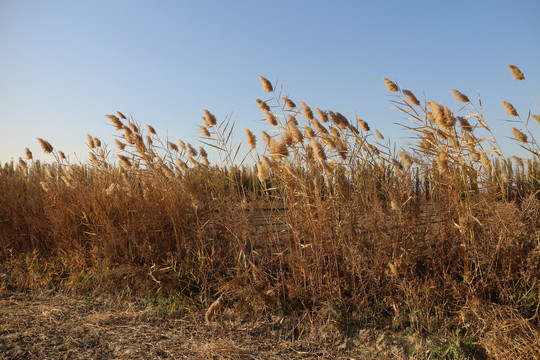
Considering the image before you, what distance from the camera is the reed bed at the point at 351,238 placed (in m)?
2.95

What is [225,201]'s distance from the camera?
386 cm

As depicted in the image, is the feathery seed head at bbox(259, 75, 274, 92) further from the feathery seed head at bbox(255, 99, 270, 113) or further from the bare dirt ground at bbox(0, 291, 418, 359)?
the bare dirt ground at bbox(0, 291, 418, 359)

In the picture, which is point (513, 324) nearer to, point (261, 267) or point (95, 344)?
point (261, 267)

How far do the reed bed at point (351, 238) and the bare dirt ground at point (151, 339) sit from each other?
148 mm

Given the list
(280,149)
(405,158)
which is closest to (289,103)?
(280,149)

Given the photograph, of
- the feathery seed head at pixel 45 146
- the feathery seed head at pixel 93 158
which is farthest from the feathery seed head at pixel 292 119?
the feathery seed head at pixel 45 146

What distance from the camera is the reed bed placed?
295 centimetres

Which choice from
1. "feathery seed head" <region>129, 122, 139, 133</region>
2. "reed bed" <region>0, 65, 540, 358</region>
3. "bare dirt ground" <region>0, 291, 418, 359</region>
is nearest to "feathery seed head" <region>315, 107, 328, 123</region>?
"reed bed" <region>0, 65, 540, 358</region>

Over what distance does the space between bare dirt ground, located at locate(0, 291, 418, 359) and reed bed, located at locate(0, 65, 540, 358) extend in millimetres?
148

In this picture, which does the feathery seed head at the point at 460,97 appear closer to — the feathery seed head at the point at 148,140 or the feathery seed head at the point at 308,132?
the feathery seed head at the point at 308,132

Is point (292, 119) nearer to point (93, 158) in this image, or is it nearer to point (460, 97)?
point (460, 97)

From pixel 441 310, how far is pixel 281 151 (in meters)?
1.48

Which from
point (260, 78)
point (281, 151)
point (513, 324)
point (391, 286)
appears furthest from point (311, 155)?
point (513, 324)

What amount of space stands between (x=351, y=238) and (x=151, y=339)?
5.13 ft
